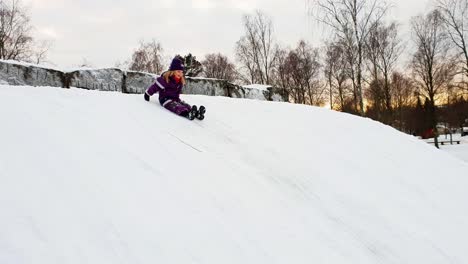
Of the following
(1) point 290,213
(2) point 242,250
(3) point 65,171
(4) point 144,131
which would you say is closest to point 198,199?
(2) point 242,250

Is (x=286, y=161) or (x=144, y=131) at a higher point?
(x=144, y=131)

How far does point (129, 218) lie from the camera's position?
2367mm

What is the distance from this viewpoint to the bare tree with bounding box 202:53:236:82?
1375 inches

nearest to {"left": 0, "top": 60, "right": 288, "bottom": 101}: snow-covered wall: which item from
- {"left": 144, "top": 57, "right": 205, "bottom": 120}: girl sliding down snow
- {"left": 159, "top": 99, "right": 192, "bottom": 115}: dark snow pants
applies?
{"left": 144, "top": 57, "right": 205, "bottom": 120}: girl sliding down snow

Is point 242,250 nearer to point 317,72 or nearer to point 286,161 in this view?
point 286,161

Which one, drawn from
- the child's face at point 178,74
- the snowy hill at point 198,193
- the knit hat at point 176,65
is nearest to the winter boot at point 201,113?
the snowy hill at point 198,193

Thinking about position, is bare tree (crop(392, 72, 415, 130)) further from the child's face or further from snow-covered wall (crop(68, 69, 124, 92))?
the child's face

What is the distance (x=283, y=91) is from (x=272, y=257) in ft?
39.3

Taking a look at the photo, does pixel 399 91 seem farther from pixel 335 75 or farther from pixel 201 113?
pixel 201 113

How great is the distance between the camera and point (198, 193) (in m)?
2.98

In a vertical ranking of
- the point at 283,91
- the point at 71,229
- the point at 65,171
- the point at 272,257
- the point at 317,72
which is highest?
the point at 317,72

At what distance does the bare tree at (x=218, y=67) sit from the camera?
34.9 metres

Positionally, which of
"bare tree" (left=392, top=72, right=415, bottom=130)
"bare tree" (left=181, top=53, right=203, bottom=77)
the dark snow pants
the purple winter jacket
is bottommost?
the dark snow pants

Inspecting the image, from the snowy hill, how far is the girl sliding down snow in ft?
1.21
